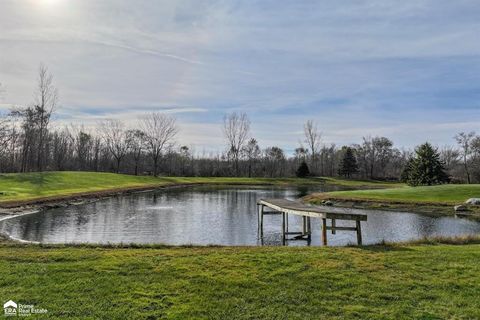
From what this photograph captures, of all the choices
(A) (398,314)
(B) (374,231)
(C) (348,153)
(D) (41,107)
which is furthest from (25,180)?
(C) (348,153)

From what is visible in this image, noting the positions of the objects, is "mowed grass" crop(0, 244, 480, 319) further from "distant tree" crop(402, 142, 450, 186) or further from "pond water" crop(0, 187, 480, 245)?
"distant tree" crop(402, 142, 450, 186)

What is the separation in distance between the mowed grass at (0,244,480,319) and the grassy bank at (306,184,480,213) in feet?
69.1

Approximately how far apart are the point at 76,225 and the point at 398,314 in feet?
59.2

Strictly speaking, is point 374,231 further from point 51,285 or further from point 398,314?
point 51,285

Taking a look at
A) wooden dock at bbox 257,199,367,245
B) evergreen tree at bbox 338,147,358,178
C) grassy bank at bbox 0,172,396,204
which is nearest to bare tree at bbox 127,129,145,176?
grassy bank at bbox 0,172,396,204

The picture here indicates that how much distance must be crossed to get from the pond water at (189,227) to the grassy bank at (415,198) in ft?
12.8

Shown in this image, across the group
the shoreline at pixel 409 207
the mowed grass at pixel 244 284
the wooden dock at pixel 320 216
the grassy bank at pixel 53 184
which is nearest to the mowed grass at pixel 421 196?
the shoreline at pixel 409 207

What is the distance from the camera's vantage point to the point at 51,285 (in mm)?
6801

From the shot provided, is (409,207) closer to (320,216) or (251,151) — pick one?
(320,216)

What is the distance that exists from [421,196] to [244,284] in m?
29.8

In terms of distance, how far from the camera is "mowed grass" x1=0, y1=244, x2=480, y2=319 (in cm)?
584

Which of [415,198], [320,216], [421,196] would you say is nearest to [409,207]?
[415,198]

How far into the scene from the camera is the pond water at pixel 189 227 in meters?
16.4

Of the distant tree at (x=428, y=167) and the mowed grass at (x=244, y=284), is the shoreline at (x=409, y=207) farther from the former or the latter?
the mowed grass at (x=244, y=284)
